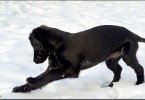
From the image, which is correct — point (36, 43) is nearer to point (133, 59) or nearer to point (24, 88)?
point (24, 88)

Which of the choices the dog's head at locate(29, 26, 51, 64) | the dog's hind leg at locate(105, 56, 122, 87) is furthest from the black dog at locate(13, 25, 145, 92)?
the dog's hind leg at locate(105, 56, 122, 87)

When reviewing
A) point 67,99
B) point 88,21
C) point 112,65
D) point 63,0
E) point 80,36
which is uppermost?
point 63,0

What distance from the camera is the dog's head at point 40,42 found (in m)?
4.26

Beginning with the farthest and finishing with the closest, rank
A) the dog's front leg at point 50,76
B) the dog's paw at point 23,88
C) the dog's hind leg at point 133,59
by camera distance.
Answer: the dog's hind leg at point 133,59 → the dog's paw at point 23,88 → the dog's front leg at point 50,76

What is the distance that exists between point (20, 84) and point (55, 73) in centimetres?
64

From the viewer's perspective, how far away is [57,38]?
430 centimetres

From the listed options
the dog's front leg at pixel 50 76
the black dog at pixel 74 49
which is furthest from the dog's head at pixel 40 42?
the dog's front leg at pixel 50 76

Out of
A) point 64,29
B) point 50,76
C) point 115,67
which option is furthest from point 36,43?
point 64,29

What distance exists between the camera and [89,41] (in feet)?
14.2

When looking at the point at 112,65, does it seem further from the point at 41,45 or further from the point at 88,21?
the point at 88,21

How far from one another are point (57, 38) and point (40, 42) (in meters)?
0.19

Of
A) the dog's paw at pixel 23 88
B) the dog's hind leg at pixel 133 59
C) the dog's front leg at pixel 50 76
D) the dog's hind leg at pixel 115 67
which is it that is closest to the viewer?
the dog's front leg at pixel 50 76

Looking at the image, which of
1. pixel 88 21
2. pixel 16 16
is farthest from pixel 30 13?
pixel 88 21

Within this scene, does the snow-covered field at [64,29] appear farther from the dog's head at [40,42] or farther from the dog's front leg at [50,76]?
the dog's head at [40,42]
